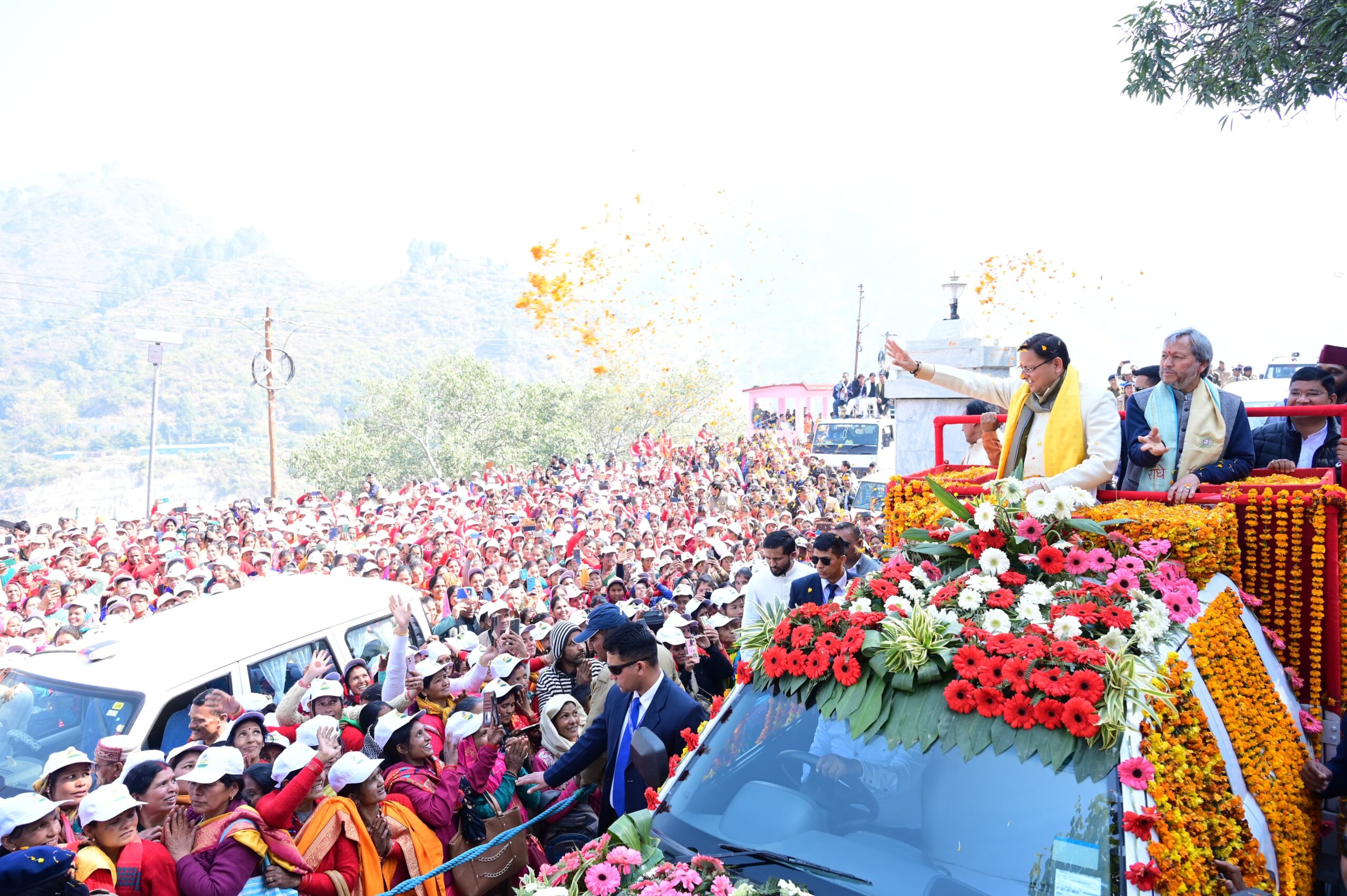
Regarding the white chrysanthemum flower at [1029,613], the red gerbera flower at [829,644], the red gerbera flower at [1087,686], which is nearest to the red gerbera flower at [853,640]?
the red gerbera flower at [829,644]

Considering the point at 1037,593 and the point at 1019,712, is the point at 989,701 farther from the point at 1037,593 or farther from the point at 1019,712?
the point at 1037,593

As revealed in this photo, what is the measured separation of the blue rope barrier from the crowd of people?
10 cm

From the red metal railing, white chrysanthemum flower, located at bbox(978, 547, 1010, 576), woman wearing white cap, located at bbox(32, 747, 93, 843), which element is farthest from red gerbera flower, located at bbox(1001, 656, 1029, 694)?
woman wearing white cap, located at bbox(32, 747, 93, 843)

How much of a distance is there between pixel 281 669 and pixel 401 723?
1921 mm

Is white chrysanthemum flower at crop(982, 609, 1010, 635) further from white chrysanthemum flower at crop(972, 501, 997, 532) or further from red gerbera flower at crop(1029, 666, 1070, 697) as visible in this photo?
white chrysanthemum flower at crop(972, 501, 997, 532)

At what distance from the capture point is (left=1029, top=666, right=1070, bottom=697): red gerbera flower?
10.9 feet

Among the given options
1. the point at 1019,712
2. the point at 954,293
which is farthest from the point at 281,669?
the point at 954,293

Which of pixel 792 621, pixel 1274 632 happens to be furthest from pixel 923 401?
pixel 792 621

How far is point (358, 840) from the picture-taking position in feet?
13.9


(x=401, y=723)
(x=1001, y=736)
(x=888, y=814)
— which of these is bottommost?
(x=401, y=723)

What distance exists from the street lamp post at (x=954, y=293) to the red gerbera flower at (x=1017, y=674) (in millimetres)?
10652

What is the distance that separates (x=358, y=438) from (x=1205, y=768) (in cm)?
4922

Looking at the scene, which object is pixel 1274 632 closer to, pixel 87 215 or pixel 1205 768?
pixel 1205 768

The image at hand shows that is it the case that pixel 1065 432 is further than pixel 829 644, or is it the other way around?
pixel 1065 432
